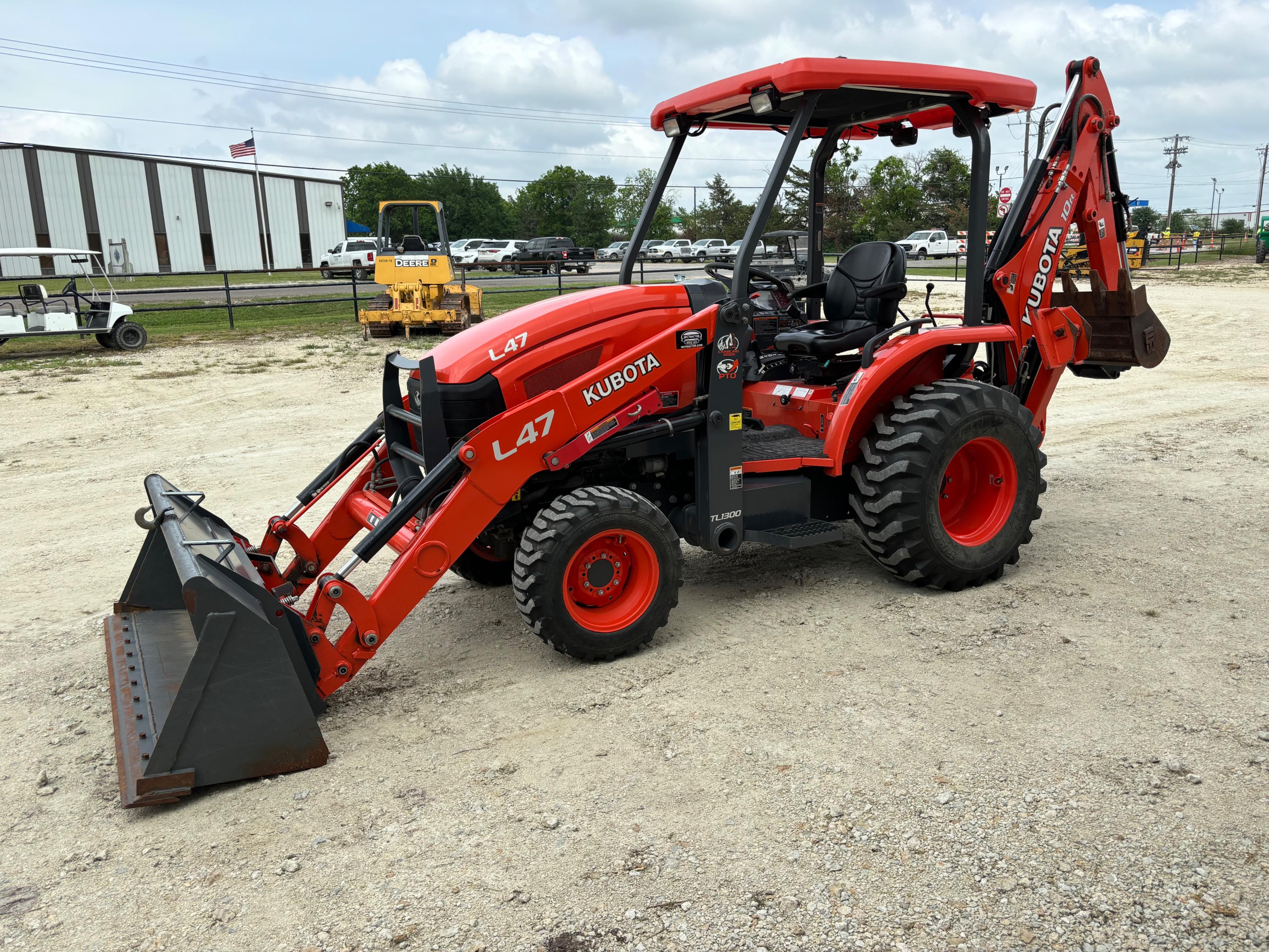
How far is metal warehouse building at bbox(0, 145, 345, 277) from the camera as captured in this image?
1859 inches

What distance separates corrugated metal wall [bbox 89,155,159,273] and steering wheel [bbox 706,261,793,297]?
5159 centimetres

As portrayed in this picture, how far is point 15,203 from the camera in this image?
4716cm

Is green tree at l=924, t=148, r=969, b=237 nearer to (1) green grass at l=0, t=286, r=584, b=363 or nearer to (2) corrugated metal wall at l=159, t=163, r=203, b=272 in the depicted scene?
(1) green grass at l=0, t=286, r=584, b=363

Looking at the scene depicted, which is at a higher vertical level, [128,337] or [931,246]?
[931,246]

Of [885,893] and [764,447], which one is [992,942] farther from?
[764,447]

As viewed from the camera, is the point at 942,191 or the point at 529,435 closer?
the point at 529,435

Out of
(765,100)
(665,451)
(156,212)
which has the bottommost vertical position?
(665,451)

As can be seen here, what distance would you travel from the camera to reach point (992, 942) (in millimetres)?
2596

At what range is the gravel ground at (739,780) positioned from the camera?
2.73 meters

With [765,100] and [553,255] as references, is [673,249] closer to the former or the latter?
[553,255]

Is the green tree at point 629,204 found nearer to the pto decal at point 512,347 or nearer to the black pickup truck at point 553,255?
the black pickup truck at point 553,255

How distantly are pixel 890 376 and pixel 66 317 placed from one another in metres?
14.7

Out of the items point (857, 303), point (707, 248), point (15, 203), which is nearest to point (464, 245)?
point (707, 248)

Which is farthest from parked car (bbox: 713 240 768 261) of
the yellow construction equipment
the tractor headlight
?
the yellow construction equipment
